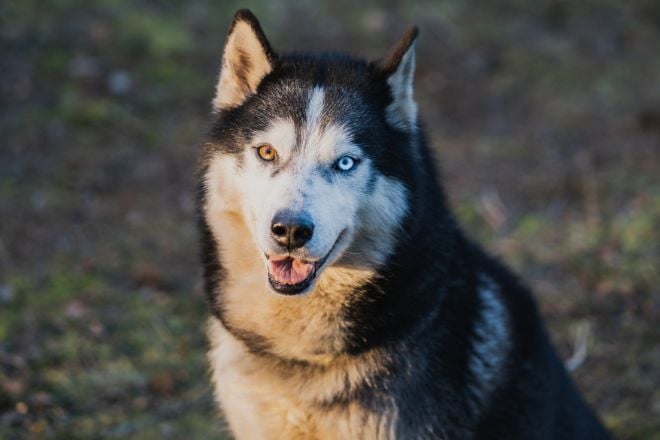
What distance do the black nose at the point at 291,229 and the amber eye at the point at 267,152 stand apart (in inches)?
Result: 14.0

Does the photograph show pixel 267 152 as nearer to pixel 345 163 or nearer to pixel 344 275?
pixel 345 163

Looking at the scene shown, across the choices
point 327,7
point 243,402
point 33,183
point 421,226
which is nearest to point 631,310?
point 421,226

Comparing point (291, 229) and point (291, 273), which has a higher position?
point (291, 229)

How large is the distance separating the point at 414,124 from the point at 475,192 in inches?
167

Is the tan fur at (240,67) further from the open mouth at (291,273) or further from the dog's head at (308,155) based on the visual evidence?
the open mouth at (291,273)

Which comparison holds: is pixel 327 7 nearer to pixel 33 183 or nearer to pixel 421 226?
pixel 33 183

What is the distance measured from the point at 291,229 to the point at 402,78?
92 centimetres

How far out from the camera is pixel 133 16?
909cm

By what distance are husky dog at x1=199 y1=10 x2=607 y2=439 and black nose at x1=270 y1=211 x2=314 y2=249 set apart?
127mm

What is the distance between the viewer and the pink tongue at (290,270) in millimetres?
3051

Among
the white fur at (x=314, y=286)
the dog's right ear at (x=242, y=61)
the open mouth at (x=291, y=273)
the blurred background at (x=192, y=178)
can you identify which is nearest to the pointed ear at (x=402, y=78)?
the white fur at (x=314, y=286)

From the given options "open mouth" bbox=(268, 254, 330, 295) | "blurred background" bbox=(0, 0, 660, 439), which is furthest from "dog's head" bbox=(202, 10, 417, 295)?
"blurred background" bbox=(0, 0, 660, 439)

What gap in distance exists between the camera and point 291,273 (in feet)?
10.1

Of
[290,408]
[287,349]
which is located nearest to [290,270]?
[287,349]
